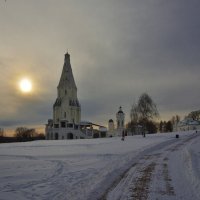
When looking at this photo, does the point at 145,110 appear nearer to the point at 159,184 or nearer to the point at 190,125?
the point at 159,184

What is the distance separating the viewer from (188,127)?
523 feet

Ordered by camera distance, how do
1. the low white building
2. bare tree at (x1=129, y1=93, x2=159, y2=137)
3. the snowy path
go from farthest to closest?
the low white building → bare tree at (x1=129, y1=93, x2=159, y2=137) → the snowy path

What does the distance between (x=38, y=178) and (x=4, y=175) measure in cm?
217

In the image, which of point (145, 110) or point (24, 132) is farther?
point (24, 132)

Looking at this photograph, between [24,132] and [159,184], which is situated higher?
[24,132]

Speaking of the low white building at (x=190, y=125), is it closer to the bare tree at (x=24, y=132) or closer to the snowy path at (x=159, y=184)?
the bare tree at (x=24, y=132)

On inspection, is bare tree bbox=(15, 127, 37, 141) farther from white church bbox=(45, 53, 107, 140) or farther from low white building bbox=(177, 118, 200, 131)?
low white building bbox=(177, 118, 200, 131)

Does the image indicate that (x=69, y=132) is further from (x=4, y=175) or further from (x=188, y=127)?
(x=4, y=175)

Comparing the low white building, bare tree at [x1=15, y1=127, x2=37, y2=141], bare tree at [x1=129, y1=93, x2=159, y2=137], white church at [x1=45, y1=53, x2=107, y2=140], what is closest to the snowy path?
bare tree at [x1=129, y1=93, x2=159, y2=137]

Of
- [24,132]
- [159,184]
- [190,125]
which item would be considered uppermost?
[190,125]

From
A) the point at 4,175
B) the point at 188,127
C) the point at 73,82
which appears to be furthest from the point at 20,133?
the point at 4,175

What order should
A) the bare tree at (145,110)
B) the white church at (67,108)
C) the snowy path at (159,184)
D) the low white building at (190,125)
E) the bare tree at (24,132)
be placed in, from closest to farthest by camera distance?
the snowy path at (159,184), the bare tree at (145,110), the white church at (67,108), the low white building at (190,125), the bare tree at (24,132)

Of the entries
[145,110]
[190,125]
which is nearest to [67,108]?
[145,110]

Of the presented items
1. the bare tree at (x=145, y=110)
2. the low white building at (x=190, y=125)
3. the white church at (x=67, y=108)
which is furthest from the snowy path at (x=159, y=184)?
the low white building at (x=190, y=125)
